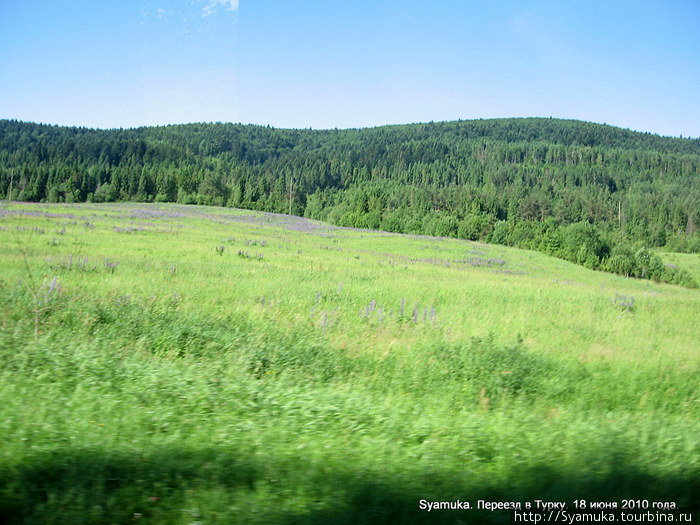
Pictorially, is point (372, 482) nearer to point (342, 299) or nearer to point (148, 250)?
point (342, 299)

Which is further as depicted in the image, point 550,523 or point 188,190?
point 188,190

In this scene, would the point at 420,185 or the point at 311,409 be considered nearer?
the point at 311,409

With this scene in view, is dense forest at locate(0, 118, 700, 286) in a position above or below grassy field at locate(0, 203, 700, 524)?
above

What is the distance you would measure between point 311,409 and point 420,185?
5477 inches

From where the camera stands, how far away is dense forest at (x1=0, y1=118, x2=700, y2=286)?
71.2 meters

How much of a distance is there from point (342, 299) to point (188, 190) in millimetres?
94651

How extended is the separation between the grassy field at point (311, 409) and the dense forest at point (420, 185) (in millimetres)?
26640

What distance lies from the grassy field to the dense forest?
26.6 m

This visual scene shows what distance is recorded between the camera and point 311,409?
5.05 metres

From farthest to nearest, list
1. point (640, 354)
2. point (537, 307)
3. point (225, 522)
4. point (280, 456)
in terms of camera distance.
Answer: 1. point (537, 307)
2. point (640, 354)
3. point (280, 456)
4. point (225, 522)

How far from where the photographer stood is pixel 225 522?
124 inches

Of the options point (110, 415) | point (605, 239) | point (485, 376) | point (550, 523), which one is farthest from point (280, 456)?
point (605, 239)

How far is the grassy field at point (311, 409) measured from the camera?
349 centimetres

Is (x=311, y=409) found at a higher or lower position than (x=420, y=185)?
lower
